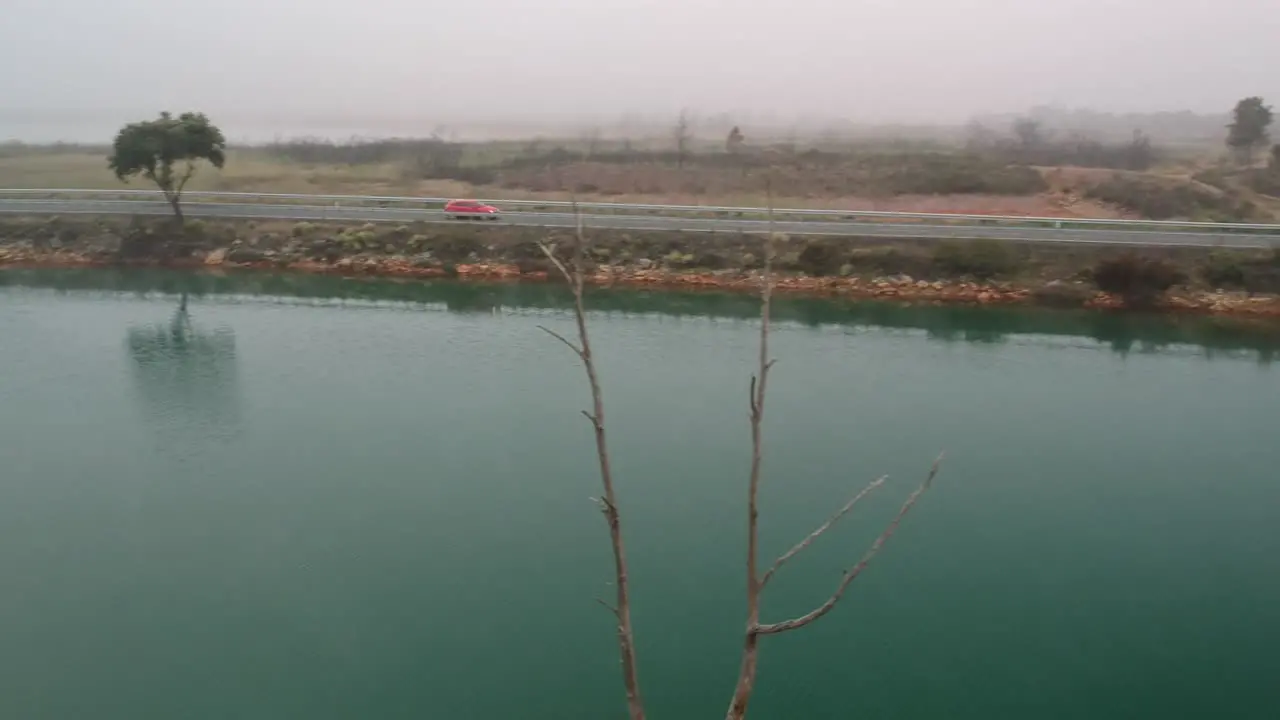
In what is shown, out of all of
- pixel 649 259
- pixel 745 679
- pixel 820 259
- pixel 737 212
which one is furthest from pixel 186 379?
pixel 737 212

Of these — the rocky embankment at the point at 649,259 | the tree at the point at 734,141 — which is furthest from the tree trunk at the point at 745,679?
the tree at the point at 734,141

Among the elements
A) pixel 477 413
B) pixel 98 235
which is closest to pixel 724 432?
pixel 477 413

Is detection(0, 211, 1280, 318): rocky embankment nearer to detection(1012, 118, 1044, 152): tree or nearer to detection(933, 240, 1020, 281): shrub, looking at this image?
detection(933, 240, 1020, 281): shrub

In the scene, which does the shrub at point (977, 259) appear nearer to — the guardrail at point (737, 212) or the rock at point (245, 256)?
the guardrail at point (737, 212)

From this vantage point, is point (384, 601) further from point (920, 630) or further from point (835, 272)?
point (835, 272)

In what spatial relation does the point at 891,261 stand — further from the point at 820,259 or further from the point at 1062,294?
the point at 1062,294

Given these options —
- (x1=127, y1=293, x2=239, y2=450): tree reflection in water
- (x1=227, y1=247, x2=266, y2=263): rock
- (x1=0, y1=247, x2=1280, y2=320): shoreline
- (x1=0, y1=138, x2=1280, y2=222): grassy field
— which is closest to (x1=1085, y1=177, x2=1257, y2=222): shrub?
(x1=0, y1=138, x2=1280, y2=222): grassy field
